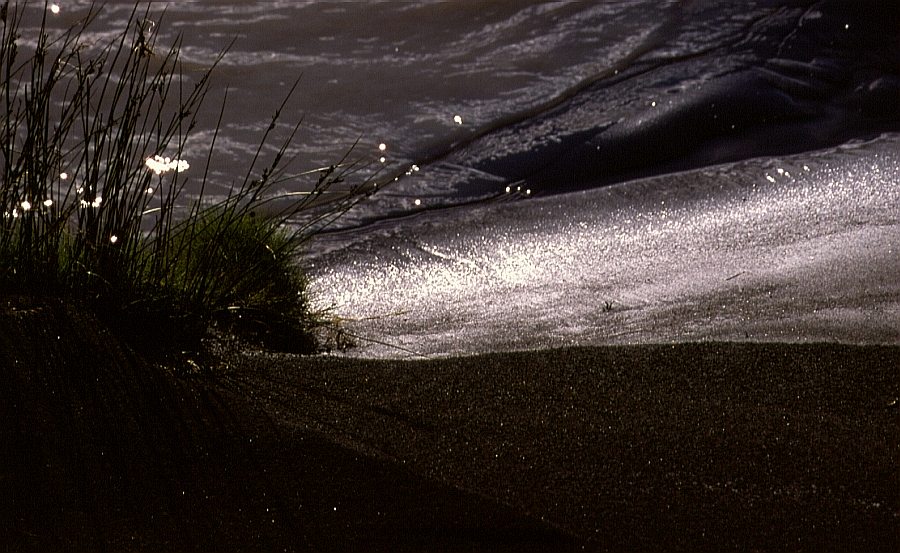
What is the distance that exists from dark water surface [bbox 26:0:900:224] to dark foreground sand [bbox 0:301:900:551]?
7.78 ft

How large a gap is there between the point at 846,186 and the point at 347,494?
125 inches

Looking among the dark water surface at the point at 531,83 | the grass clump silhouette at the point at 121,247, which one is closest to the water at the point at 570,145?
the dark water surface at the point at 531,83

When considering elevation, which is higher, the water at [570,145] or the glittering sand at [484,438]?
the water at [570,145]

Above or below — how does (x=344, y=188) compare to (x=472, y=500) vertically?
above

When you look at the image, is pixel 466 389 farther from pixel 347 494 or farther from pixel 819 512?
pixel 819 512

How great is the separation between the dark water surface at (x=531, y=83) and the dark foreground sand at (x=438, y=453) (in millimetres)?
2370

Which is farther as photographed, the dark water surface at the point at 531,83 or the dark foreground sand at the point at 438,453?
the dark water surface at the point at 531,83

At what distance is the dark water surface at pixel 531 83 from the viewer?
5.39m

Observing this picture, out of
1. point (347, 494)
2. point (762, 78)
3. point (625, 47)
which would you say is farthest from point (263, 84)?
point (347, 494)

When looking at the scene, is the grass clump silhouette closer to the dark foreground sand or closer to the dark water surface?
the dark foreground sand

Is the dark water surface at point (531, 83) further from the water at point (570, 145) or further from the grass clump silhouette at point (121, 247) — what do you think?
the grass clump silhouette at point (121, 247)

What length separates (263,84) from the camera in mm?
6441

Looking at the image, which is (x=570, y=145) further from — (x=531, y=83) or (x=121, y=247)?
(x=121, y=247)

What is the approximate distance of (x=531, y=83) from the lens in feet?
20.8
